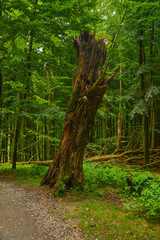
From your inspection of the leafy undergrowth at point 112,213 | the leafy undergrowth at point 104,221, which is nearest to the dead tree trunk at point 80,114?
the leafy undergrowth at point 112,213

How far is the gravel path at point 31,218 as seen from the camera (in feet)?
11.2

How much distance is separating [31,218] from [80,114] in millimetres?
3439

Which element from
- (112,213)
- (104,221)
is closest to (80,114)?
(112,213)

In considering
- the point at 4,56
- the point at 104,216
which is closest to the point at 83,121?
the point at 104,216

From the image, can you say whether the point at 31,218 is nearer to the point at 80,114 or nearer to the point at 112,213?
the point at 112,213

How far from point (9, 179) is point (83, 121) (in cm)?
520

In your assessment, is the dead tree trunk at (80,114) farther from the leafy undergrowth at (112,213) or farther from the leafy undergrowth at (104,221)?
the leafy undergrowth at (104,221)

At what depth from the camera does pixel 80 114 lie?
5984 millimetres

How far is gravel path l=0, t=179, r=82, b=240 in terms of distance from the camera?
11.2ft

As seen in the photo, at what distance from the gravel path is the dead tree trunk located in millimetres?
733

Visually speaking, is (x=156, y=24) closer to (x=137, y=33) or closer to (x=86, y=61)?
(x=137, y=33)

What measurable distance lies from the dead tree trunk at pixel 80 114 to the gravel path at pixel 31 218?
0.73 meters

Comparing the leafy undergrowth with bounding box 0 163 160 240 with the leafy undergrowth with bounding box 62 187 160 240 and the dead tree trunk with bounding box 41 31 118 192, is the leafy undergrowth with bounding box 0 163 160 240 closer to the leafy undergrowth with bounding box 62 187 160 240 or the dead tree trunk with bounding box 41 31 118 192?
the leafy undergrowth with bounding box 62 187 160 240

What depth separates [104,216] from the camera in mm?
4219
